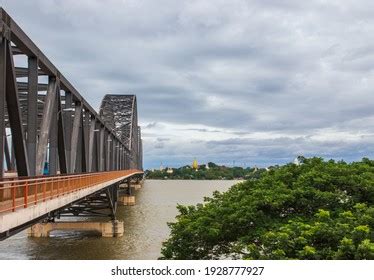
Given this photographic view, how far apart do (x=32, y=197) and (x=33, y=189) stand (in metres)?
0.28

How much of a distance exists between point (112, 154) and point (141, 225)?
30.8m

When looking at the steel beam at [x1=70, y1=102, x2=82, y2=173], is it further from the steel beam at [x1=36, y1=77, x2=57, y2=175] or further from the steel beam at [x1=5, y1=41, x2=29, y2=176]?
the steel beam at [x1=5, y1=41, x2=29, y2=176]

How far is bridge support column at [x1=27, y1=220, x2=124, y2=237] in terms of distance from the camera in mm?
42225

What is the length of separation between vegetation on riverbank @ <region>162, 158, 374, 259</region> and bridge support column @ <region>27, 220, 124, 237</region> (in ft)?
74.7

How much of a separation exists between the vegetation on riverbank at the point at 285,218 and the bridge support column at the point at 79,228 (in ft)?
74.7

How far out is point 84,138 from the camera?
40.4m

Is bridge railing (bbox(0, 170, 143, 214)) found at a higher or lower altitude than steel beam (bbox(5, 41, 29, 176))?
lower

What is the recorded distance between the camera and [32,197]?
57.2ft

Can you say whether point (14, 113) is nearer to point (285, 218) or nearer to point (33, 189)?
point (33, 189)

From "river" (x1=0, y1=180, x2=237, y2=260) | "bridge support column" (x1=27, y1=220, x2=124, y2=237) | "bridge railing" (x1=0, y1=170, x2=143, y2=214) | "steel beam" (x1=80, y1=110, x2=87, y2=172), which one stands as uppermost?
"steel beam" (x1=80, y1=110, x2=87, y2=172)

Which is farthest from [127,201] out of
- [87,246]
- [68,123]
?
[68,123]

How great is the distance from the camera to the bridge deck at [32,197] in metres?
14.1

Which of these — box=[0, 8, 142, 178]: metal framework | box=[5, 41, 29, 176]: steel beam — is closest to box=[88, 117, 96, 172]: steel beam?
box=[0, 8, 142, 178]: metal framework
